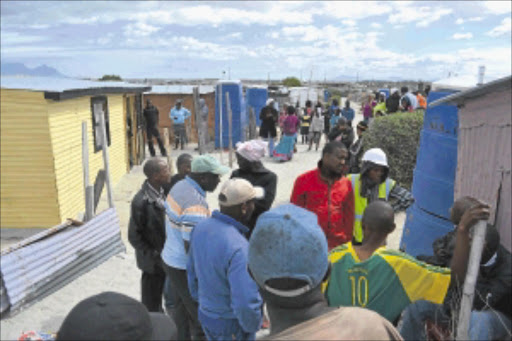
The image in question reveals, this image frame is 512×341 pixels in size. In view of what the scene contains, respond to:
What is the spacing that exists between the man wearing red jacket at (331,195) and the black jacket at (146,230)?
1320mm

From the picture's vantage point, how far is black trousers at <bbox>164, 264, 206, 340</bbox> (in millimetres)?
3068

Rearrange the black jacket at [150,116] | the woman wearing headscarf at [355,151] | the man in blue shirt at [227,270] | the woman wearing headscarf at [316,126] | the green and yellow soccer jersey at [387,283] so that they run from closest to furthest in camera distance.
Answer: the green and yellow soccer jersey at [387,283], the man in blue shirt at [227,270], the woman wearing headscarf at [355,151], the black jacket at [150,116], the woman wearing headscarf at [316,126]

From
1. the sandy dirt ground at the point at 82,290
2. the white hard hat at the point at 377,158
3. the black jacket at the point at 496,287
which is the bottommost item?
the sandy dirt ground at the point at 82,290

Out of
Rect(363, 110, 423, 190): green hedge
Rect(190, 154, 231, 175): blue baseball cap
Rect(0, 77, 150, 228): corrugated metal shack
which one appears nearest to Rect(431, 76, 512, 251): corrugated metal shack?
Rect(190, 154, 231, 175): blue baseball cap

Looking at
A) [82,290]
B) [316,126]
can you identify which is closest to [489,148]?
[82,290]

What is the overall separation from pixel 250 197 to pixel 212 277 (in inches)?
20.7

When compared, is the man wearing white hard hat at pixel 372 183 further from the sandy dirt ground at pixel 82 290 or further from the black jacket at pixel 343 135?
the black jacket at pixel 343 135

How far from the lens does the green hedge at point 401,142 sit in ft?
26.8

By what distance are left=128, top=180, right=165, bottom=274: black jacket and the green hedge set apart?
19.1 ft

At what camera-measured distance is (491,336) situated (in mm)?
2252

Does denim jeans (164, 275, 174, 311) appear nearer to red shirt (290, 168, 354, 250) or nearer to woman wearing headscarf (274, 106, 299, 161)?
red shirt (290, 168, 354, 250)

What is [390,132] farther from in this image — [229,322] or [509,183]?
[229,322]

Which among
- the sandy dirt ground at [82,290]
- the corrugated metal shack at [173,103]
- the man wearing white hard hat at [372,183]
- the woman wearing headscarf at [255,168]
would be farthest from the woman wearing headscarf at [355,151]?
the corrugated metal shack at [173,103]

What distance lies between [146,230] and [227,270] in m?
1.66
